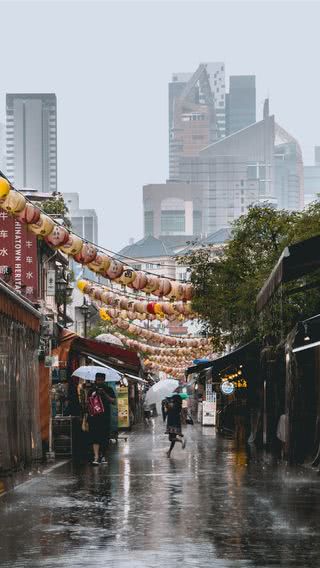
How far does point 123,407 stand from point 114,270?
24.1 metres

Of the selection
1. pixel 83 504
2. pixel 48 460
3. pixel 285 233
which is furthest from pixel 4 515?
pixel 285 233

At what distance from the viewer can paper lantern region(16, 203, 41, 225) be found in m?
29.2

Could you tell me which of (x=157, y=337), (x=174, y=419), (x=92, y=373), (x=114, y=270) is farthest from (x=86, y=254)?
(x=157, y=337)

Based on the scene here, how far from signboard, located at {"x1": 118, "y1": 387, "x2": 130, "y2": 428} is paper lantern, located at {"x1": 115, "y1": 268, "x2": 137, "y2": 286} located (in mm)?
20529

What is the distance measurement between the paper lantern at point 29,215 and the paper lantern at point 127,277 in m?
7.05

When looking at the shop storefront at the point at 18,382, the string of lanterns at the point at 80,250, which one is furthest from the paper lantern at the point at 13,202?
the shop storefront at the point at 18,382

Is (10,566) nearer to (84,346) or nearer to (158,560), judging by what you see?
(158,560)

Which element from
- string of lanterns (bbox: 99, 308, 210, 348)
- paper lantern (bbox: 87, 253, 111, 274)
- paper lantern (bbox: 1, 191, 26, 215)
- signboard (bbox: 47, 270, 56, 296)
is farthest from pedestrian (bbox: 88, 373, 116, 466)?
signboard (bbox: 47, 270, 56, 296)

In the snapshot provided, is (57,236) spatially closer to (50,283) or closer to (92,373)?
(92,373)

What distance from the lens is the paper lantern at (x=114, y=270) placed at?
116 ft

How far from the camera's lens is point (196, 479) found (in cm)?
2442

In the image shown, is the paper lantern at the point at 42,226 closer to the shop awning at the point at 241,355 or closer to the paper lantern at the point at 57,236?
the paper lantern at the point at 57,236

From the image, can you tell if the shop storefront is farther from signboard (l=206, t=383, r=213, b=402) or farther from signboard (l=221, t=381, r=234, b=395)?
signboard (l=206, t=383, r=213, b=402)

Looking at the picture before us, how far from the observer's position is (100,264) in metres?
34.7
